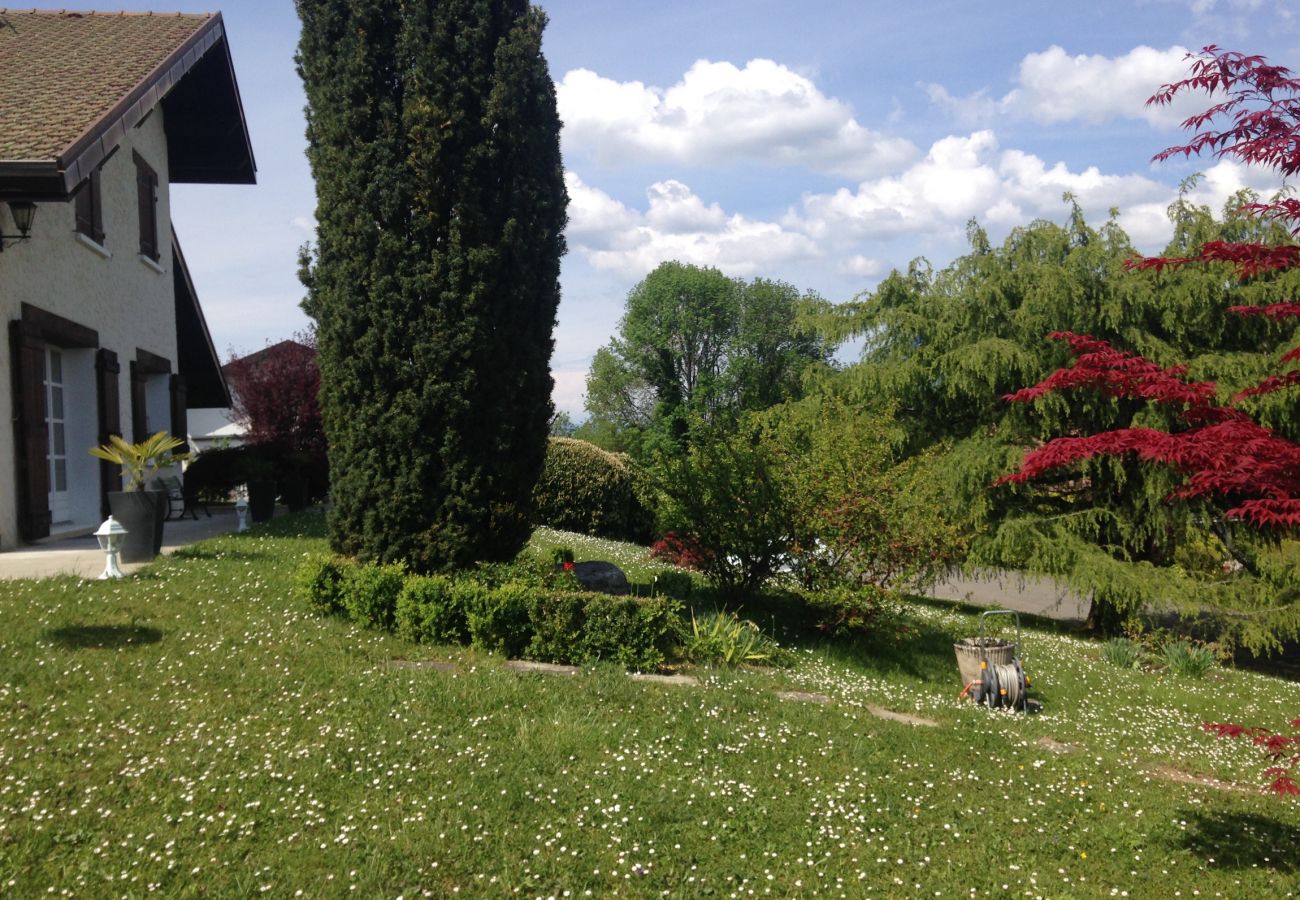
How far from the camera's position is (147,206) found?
1480cm

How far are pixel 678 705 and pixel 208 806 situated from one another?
9.69ft

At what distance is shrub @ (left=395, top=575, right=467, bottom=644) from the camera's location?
718 centimetres

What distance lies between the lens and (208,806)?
4.53 meters

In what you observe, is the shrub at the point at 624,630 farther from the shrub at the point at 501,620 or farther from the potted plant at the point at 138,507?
the potted plant at the point at 138,507

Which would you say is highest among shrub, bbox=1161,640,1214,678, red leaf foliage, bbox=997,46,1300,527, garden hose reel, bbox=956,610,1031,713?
red leaf foliage, bbox=997,46,1300,527

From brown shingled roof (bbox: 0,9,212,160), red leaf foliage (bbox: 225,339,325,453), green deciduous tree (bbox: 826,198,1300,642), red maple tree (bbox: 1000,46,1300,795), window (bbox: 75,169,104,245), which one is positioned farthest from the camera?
red leaf foliage (bbox: 225,339,325,453)

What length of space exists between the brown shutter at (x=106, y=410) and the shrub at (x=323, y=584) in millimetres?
6414

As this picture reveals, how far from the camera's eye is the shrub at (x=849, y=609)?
30.4 ft

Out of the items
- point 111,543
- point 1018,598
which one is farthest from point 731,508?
point 1018,598

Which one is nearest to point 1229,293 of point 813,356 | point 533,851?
point 533,851

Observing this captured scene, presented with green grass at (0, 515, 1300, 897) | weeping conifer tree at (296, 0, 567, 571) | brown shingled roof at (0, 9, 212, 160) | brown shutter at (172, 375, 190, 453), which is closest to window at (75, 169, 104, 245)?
brown shingled roof at (0, 9, 212, 160)

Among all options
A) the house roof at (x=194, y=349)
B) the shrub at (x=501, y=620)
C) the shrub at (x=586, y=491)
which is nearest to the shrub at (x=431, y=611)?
the shrub at (x=501, y=620)

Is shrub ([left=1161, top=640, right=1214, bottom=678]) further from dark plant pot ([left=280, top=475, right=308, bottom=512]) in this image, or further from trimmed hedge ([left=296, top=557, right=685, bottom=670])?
dark plant pot ([left=280, top=475, right=308, bottom=512])

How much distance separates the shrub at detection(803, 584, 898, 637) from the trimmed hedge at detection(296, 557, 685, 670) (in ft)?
8.41
